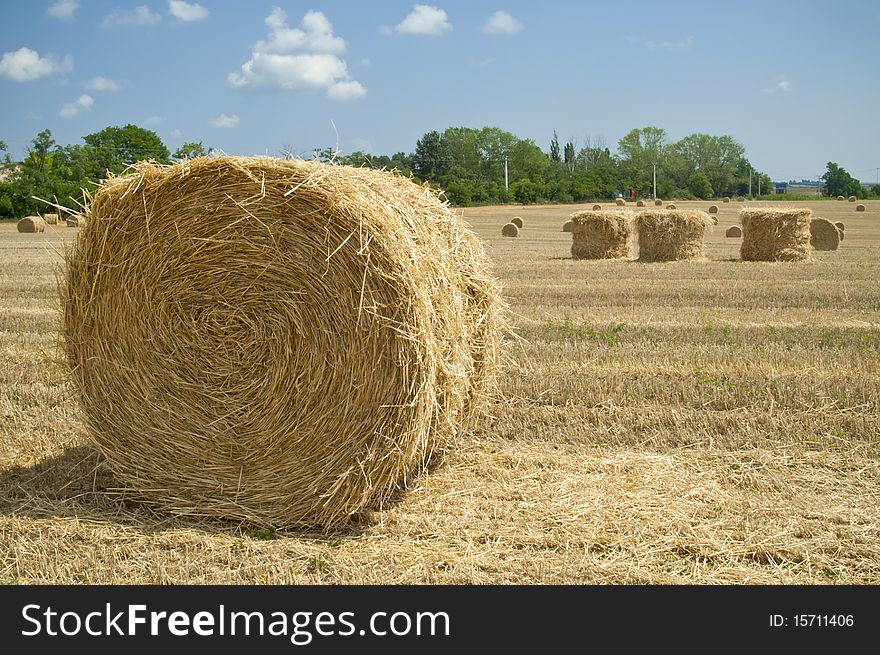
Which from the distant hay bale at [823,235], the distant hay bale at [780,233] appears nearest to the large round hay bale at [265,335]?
the distant hay bale at [780,233]

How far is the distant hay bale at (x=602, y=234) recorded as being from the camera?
17453 millimetres

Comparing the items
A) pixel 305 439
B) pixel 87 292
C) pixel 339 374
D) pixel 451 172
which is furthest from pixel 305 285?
pixel 451 172

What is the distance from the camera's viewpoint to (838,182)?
278 feet

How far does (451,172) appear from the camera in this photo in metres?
65.1

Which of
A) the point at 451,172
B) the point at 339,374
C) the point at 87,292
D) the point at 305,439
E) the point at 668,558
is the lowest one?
the point at 668,558

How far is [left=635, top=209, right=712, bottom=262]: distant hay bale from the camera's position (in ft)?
54.8

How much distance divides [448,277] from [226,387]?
137cm

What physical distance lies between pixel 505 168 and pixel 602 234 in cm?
5349

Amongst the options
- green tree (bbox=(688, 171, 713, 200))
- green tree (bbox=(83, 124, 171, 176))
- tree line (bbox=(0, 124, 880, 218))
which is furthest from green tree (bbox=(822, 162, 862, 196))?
green tree (bbox=(83, 124, 171, 176))

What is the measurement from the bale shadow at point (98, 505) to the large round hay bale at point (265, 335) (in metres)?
0.08

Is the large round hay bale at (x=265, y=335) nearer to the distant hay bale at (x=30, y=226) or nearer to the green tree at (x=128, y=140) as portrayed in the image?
the distant hay bale at (x=30, y=226)

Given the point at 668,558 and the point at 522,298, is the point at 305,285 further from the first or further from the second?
the point at 522,298

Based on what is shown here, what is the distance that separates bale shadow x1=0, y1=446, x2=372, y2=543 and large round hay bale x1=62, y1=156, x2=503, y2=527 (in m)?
0.08

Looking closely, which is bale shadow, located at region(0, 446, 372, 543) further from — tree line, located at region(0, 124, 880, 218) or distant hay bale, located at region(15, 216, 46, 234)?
distant hay bale, located at region(15, 216, 46, 234)
